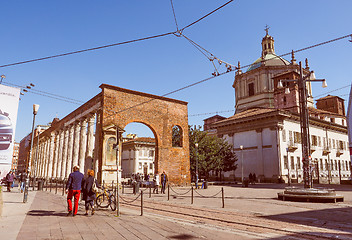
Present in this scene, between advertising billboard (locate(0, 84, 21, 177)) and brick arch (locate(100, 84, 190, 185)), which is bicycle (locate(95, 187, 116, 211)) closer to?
advertising billboard (locate(0, 84, 21, 177))

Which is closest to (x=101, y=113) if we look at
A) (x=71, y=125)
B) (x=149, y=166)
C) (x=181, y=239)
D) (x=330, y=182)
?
(x=71, y=125)

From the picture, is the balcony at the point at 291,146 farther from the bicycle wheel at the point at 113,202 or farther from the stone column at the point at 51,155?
the stone column at the point at 51,155

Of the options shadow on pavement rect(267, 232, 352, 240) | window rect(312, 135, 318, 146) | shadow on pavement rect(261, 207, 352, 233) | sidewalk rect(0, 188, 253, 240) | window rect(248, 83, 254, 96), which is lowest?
shadow on pavement rect(261, 207, 352, 233)

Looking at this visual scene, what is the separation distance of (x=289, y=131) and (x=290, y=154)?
122 inches

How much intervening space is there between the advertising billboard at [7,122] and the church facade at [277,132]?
22654 mm

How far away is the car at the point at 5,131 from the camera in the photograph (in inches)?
608

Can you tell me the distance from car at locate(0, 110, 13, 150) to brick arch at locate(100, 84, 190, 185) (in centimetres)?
667

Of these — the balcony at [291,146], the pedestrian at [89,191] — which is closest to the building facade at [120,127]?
the pedestrian at [89,191]

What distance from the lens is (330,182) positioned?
3266 cm

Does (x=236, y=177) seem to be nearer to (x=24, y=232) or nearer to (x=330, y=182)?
(x=330, y=182)

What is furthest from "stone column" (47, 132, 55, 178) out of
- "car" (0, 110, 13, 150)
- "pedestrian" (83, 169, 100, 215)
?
"pedestrian" (83, 169, 100, 215)

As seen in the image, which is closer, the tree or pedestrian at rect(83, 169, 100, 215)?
pedestrian at rect(83, 169, 100, 215)

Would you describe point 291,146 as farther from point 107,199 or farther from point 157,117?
point 107,199

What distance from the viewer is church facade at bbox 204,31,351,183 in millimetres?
33906
